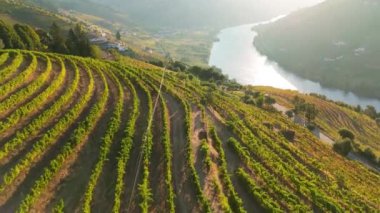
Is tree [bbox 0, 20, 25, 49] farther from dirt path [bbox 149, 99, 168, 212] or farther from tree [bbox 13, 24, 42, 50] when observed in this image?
dirt path [bbox 149, 99, 168, 212]

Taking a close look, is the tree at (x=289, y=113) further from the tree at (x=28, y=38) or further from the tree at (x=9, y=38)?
the tree at (x=9, y=38)

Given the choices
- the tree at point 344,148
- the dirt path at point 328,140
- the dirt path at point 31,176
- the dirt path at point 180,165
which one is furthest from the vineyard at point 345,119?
the dirt path at point 31,176

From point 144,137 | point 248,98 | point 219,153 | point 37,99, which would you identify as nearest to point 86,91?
point 37,99

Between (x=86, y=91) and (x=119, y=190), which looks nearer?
(x=119, y=190)

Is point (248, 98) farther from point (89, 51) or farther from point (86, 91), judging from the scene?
point (86, 91)

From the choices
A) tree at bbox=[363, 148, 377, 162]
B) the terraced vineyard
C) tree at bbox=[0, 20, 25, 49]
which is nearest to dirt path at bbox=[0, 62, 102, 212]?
the terraced vineyard

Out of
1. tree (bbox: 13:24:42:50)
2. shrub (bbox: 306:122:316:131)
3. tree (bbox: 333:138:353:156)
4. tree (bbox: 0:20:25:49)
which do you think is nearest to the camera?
tree (bbox: 333:138:353:156)
